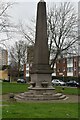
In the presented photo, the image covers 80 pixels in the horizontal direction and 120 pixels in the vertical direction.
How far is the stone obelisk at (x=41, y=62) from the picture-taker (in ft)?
71.8

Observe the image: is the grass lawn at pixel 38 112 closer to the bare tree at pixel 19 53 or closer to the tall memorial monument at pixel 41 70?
the tall memorial monument at pixel 41 70

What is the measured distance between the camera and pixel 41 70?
72.2ft

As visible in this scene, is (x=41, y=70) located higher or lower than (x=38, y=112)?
higher

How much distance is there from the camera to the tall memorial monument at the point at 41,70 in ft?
69.8


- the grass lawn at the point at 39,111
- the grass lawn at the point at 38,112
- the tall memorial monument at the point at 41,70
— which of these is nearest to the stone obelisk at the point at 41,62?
the tall memorial monument at the point at 41,70

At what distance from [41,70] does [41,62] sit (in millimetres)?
644

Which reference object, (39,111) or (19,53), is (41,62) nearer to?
(39,111)

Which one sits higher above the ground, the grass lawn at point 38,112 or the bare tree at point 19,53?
the bare tree at point 19,53

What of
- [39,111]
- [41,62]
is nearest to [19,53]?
[41,62]

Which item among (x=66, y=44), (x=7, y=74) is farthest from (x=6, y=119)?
(x=7, y=74)

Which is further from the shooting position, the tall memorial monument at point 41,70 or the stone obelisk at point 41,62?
the stone obelisk at point 41,62

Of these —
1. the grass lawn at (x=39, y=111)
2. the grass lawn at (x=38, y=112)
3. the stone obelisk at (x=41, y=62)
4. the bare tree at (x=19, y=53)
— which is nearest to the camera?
the grass lawn at (x=38, y=112)

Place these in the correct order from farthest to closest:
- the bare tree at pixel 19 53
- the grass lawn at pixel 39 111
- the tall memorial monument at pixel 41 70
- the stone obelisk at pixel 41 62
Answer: the bare tree at pixel 19 53
the stone obelisk at pixel 41 62
the tall memorial monument at pixel 41 70
the grass lawn at pixel 39 111

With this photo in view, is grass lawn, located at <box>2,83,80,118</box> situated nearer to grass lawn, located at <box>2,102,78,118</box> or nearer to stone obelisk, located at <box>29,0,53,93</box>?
grass lawn, located at <box>2,102,78,118</box>
